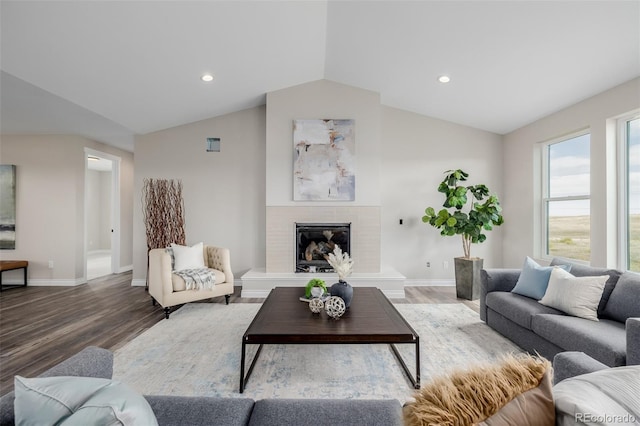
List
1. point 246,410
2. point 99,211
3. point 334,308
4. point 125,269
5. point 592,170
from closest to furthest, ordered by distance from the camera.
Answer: point 246,410, point 334,308, point 592,170, point 125,269, point 99,211

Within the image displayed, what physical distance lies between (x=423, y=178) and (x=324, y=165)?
5.88 ft

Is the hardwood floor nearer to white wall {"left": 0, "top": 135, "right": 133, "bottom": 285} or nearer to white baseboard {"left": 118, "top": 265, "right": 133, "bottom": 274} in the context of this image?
white wall {"left": 0, "top": 135, "right": 133, "bottom": 285}

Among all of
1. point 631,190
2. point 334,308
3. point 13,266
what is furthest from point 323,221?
point 13,266

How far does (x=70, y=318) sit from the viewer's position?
11.6 ft

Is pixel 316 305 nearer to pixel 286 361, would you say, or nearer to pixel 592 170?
pixel 286 361

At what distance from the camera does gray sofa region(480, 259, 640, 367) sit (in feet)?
6.06

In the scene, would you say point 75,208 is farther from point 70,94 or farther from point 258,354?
point 258,354

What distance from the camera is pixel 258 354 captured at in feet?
8.13

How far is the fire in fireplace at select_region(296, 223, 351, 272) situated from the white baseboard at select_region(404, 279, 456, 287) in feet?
4.18

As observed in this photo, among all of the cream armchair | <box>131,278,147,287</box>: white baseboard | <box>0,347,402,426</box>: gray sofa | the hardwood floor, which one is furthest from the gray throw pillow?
<box>131,278,147,287</box>: white baseboard

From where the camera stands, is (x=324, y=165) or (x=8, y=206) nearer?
(x=324, y=165)

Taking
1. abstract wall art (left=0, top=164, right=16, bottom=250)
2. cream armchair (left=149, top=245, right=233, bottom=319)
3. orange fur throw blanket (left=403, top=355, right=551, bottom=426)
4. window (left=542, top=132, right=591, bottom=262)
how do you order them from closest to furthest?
orange fur throw blanket (left=403, top=355, right=551, bottom=426), cream armchair (left=149, top=245, right=233, bottom=319), window (left=542, top=132, right=591, bottom=262), abstract wall art (left=0, top=164, right=16, bottom=250)

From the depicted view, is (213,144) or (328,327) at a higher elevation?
(213,144)

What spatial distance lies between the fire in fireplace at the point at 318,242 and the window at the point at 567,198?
2.95 m
